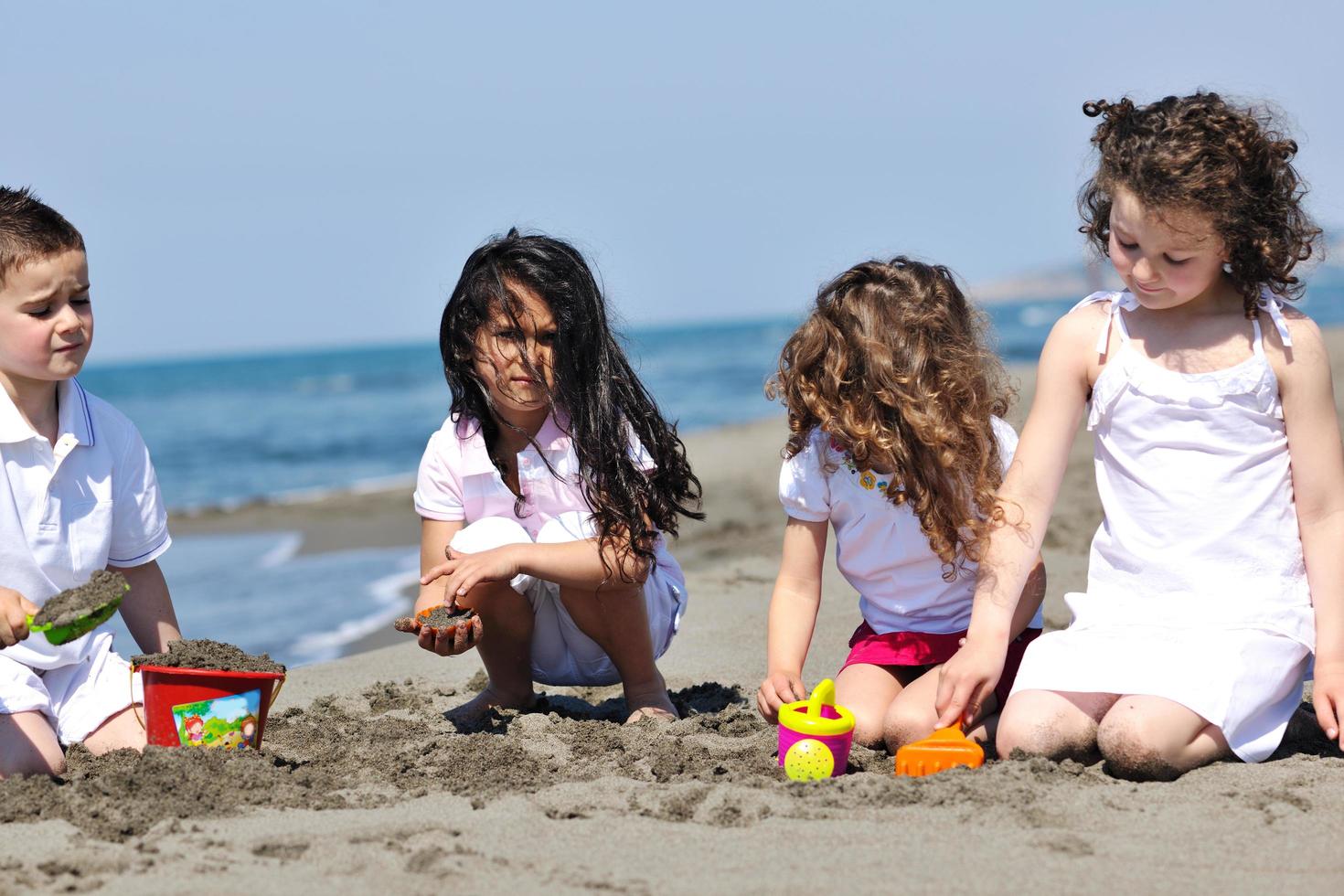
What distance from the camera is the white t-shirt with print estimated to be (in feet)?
10.8

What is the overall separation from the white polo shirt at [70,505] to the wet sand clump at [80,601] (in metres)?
0.28

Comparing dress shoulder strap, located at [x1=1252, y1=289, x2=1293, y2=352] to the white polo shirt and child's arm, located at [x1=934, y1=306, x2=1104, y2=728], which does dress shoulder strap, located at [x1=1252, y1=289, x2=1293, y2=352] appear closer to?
child's arm, located at [x1=934, y1=306, x2=1104, y2=728]

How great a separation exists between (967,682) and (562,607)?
→ 3.91ft

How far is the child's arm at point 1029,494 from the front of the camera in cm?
301

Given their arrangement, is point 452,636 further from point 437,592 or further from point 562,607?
point 562,607

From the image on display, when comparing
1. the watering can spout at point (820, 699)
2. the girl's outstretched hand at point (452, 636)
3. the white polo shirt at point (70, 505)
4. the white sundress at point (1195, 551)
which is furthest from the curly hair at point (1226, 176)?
the white polo shirt at point (70, 505)

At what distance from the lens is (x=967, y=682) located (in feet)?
9.66

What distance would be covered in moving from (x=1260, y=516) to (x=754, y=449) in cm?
882

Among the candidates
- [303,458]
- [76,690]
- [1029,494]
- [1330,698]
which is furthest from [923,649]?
[303,458]

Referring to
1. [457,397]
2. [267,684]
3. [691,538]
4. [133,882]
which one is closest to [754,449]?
[691,538]

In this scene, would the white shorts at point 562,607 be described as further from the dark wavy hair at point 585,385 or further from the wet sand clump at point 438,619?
the wet sand clump at point 438,619

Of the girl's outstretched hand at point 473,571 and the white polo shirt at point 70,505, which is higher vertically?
the white polo shirt at point 70,505

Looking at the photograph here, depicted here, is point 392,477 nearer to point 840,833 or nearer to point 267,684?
point 267,684

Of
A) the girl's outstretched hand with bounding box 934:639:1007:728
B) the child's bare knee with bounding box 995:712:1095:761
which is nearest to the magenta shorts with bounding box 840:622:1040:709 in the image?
the girl's outstretched hand with bounding box 934:639:1007:728
